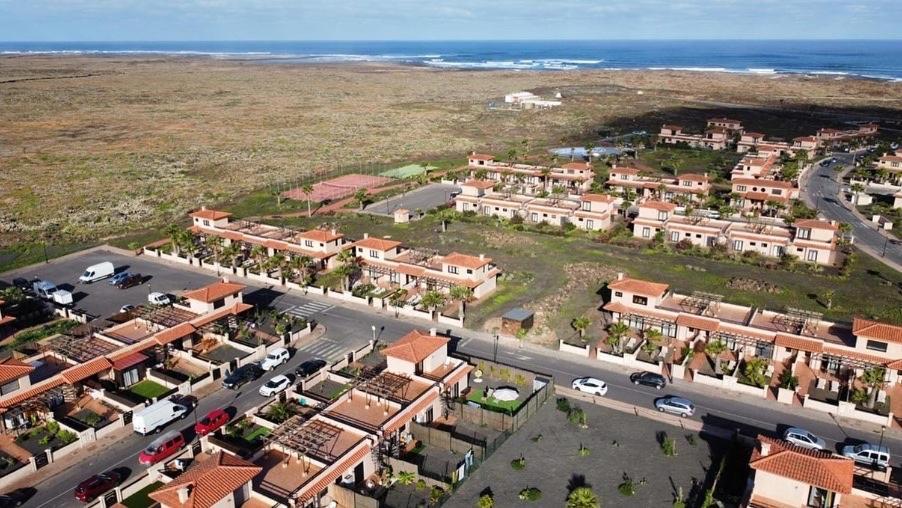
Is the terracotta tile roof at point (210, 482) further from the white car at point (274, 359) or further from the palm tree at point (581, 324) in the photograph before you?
the palm tree at point (581, 324)

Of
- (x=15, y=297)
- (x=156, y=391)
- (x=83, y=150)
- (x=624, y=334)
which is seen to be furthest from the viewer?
(x=83, y=150)

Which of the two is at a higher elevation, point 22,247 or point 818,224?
point 818,224

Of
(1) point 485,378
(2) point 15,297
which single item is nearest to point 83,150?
(2) point 15,297

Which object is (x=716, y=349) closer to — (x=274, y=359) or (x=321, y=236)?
(x=274, y=359)

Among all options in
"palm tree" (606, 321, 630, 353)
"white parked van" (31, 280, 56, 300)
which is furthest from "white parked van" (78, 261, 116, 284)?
"palm tree" (606, 321, 630, 353)

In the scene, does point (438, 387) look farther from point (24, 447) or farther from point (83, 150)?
point (83, 150)

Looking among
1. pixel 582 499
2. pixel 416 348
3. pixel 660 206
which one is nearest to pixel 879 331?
pixel 582 499
